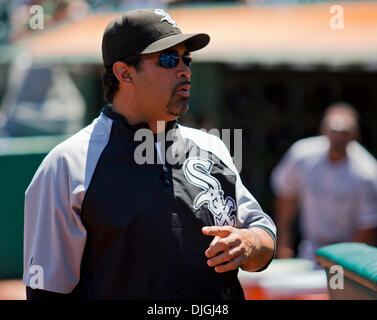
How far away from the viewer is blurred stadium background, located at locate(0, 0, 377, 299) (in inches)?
291

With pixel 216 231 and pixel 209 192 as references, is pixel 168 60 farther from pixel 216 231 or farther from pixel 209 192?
pixel 216 231

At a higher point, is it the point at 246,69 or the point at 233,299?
the point at 246,69

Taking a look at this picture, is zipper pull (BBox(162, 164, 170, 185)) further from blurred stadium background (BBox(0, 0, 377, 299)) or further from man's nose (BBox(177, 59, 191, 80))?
blurred stadium background (BBox(0, 0, 377, 299))

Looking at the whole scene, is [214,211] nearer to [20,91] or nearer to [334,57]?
[334,57]

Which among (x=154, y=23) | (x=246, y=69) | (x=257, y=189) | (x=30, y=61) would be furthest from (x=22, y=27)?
(x=154, y=23)

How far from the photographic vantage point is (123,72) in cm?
247

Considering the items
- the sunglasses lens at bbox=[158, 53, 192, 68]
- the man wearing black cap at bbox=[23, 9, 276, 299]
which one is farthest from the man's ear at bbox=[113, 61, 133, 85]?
the sunglasses lens at bbox=[158, 53, 192, 68]

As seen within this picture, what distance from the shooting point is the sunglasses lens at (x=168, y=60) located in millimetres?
2412

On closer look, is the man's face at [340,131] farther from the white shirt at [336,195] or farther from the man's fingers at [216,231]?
the man's fingers at [216,231]

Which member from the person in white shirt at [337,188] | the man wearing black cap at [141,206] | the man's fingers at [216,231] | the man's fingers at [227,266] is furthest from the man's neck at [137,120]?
the person in white shirt at [337,188]

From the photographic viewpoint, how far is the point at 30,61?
34.7 feet

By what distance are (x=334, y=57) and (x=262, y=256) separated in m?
5.52

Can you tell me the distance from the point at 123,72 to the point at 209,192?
1.74 feet
